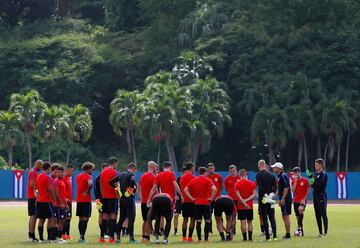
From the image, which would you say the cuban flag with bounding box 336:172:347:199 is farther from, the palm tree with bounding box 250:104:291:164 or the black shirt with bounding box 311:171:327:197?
the black shirt with bounding box 311:171:327:197

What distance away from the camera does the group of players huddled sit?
84.8ft

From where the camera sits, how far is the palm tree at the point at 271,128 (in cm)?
6925

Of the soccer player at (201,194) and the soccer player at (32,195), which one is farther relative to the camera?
the soccer player at (32,195)

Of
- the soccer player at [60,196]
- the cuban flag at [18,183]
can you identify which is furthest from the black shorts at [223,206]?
the cuban flag at [18,183]

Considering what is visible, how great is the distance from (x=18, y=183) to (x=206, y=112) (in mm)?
14324

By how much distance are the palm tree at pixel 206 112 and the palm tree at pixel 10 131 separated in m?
11.5

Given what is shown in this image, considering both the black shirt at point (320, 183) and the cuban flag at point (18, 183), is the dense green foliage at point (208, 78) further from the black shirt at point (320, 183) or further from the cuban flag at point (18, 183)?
the black shirt at point (320, 183)

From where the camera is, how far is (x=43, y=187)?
2584 cm

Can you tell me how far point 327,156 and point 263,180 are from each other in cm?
4643

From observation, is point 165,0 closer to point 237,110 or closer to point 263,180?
point 237,110

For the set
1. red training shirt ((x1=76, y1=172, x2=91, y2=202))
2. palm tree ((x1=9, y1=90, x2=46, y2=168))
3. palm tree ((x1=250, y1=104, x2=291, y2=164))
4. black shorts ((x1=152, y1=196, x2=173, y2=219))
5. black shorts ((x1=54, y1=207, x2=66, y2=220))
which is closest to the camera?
Result: black shorts ((x1=152, y1=196, x2=173, y2=219))

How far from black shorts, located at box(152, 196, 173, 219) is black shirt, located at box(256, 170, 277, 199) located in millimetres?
2714

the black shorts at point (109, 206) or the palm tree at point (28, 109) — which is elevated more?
the palm tree at point (28, 109)

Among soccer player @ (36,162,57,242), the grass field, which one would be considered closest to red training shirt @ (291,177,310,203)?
the grass field
